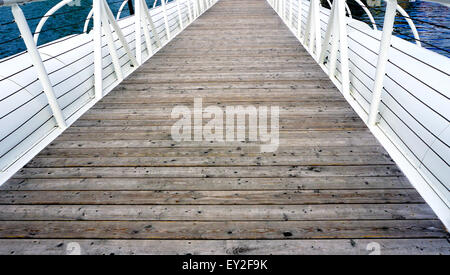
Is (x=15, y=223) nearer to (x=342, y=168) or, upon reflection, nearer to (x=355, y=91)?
(x=342, y=168)

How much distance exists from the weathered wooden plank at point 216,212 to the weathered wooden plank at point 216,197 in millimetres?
41

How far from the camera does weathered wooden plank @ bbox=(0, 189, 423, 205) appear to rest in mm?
1722

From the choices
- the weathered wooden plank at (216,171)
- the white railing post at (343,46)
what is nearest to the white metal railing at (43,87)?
the weathered wooden plank at (216,171)

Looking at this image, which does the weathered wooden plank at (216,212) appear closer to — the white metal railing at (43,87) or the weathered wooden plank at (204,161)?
the weathered wooden plank at (204,161)

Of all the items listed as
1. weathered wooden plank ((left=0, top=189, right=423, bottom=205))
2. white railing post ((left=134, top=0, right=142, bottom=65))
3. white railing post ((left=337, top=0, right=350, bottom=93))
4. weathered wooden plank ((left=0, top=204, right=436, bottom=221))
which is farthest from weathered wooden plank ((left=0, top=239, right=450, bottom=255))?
white railing post ((left=134, top=0, right=142, bottom=65))

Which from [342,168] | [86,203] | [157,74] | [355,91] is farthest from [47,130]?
[355,91]

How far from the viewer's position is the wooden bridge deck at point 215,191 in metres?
1.50

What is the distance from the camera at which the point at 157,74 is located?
12.5 feet

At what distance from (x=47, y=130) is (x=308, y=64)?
10.6ft

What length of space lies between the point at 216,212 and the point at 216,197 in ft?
0.42

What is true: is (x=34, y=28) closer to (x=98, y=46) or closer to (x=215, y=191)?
(x=98, y=46)

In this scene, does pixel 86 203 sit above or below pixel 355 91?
below

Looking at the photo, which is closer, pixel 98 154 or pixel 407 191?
pixel 407 191

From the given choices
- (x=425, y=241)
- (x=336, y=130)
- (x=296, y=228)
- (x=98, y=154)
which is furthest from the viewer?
(x=336, y=130)
